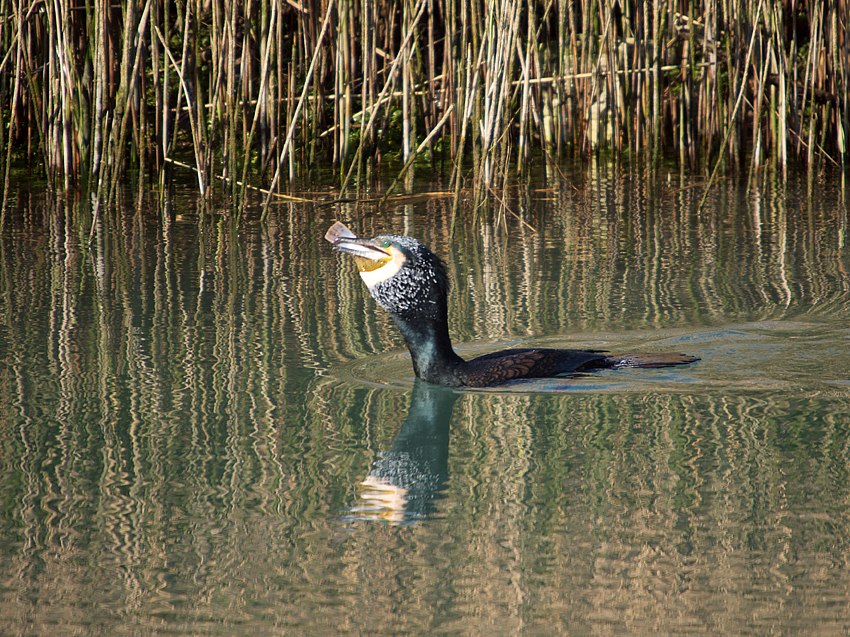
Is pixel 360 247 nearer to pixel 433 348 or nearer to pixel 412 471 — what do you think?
pixel 433 348

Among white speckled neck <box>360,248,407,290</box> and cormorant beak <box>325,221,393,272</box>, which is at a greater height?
cormorant beak <box>325,221,393,272</box>

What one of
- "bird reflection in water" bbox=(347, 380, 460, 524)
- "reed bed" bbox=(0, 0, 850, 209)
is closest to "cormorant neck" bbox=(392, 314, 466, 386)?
"bird reflection in water" bbox=(347, 380, 460, 524)

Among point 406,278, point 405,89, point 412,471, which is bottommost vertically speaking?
point 412,471

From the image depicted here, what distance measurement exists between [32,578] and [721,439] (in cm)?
200

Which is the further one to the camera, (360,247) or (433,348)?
(433,348)

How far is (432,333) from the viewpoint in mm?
4527

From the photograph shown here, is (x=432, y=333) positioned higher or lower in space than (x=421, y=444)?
higher

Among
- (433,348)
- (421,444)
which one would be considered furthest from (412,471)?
(433,348)

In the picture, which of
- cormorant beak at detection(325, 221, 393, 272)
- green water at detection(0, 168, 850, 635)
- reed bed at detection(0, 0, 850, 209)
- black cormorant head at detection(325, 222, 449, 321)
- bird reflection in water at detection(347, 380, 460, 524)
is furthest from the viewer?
reed bed at detection(0, 0, 850, 209)

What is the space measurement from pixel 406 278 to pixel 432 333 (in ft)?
0.71

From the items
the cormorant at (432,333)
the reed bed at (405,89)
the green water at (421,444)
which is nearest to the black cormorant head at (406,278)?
the cormorant at (432,333)

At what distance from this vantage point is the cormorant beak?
4344 millimetres

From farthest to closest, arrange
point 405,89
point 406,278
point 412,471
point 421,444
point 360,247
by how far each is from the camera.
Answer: point 405,89, point 406,278, point 360,247, point 421,444, point 412,471

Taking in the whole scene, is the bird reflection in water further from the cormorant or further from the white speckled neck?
the white speckled neck
